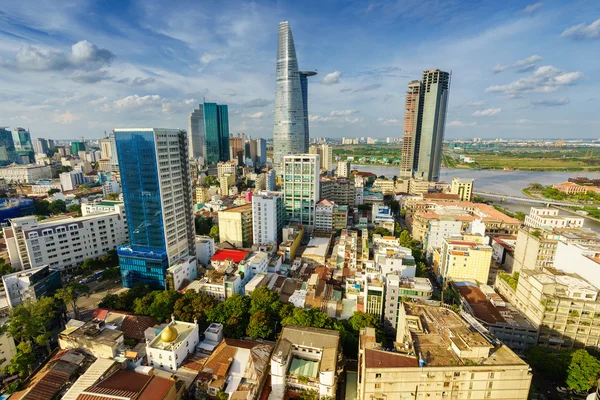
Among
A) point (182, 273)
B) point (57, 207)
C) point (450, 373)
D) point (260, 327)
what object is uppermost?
point (450, 373)

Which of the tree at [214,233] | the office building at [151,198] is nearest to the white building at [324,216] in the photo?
the tree at [214,233]

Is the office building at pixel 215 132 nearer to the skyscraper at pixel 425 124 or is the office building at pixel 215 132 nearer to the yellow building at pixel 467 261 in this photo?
the skyscraper at pixel 425 124

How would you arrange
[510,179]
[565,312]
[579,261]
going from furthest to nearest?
[510,179]
[579,261]
[565,312]

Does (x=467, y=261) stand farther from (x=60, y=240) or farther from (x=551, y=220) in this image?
(x=60, y=240)

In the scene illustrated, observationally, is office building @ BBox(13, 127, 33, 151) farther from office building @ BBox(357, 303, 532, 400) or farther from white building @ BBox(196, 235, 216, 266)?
office building @ BBox(357, 303, 532, 400)

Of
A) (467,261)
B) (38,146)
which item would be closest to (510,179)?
(467,261)

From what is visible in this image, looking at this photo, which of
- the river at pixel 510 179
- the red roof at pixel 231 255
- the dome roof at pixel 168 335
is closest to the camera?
the dome roof at pixel 168 335
